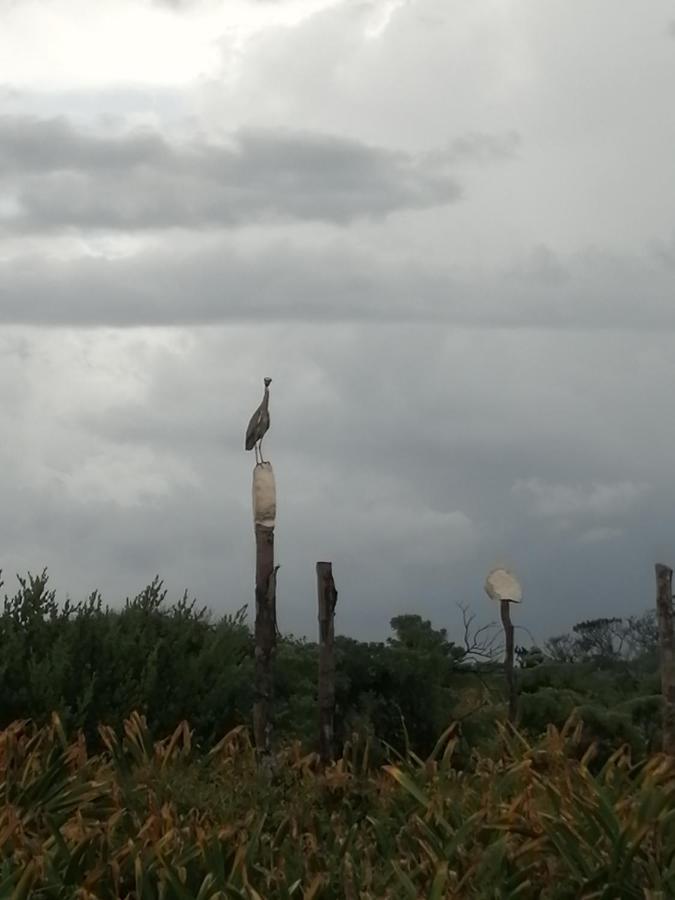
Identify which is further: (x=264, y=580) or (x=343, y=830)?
(x=264, y=580)

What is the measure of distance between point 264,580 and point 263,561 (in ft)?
0.56

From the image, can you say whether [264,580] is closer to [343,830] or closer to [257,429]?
[257,429]

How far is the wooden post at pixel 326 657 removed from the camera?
1291 centimetres

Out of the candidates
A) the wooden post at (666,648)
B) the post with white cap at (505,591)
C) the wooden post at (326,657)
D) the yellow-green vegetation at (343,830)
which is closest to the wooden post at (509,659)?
the post with white cap at (505,591)

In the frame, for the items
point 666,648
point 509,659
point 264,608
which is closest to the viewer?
point 264,608

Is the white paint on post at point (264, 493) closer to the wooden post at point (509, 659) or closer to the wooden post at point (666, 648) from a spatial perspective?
the wooden post at point (666, 648)

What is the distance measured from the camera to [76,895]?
22.2 feet

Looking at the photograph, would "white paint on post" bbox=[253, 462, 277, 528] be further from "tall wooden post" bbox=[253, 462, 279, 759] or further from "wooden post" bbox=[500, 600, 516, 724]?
"wooden post" bbox=[500, 600, 516, 724]

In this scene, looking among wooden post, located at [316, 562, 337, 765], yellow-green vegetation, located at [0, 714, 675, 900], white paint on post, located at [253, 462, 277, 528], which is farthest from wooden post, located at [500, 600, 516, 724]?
yellow-green vegetation, located at [0, 714, 675, 900]

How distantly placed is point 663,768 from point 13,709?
806cm

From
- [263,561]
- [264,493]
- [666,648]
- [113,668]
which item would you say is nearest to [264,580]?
[263,561]

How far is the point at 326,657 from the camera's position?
13305mm

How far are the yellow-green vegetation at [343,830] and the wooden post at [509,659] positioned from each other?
286 inches

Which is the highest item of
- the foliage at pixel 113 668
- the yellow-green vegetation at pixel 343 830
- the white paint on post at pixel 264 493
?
the white paint on post at pixel 264 493
